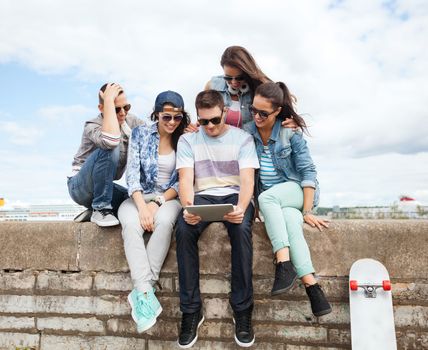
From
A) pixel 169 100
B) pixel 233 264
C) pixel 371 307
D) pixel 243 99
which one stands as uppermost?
pixel 243 99

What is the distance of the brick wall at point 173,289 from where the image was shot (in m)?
3.50

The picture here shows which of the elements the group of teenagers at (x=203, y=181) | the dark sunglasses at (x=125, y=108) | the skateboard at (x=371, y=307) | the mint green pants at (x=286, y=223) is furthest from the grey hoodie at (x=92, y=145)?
the skateboard at (x=371, y=307)

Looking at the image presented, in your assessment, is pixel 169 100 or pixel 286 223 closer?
pixel 286 223

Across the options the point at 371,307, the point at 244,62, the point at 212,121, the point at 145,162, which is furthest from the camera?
the point at 244,62

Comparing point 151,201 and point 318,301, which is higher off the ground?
point 151,201

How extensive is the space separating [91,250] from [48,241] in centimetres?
42

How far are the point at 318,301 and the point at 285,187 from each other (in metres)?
0.84

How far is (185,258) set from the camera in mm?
3393

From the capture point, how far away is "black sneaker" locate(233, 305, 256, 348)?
3.38 meters

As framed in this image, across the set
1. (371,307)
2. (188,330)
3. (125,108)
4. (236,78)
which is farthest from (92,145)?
(371,307)

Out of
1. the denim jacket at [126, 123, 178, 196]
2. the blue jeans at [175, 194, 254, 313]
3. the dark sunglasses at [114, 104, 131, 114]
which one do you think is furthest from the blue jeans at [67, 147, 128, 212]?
the blue jeans at [175, 194, 254, 313]

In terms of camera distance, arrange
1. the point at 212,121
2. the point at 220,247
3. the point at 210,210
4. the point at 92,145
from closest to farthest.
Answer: the point at 210,210, the point at 212,121, the point at 220,247, the point at 92,145

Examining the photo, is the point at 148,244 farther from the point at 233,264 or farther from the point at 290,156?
the point at 290,156

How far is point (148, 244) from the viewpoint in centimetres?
358
